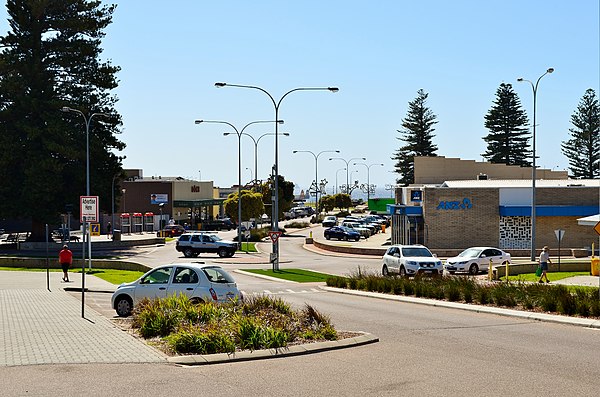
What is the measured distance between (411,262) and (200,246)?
24747 mm

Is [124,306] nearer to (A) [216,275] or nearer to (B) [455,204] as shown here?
(A) [216,275]

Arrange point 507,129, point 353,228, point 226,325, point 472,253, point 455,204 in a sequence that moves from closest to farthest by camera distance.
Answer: point 226,325 < point 472,253 < point 455,204 < point 353,228 < point 507,129

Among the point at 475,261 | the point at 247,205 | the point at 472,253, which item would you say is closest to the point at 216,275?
the point at 475,261

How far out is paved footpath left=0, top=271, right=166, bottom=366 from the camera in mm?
13570

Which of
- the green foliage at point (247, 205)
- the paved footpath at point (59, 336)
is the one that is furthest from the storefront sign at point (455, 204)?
the paved footpath at point (59, 336)

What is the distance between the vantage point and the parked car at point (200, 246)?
57.1 m

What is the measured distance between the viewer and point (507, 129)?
389ft

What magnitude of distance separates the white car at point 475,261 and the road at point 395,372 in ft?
79.6

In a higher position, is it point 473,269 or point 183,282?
point 183,282

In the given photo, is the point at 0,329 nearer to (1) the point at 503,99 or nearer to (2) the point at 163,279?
(2) the point at 163,279

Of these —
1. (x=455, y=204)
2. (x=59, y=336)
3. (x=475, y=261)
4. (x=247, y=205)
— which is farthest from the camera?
(x=247, y=205)

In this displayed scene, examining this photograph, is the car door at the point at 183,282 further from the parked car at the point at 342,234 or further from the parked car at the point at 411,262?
the parked car at the point at 342,234

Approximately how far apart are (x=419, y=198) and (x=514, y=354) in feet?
150

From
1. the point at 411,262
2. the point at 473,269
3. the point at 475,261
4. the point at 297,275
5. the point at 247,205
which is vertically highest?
the point at 247,205
